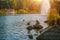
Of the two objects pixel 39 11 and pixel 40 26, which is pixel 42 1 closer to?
pixel 39 11

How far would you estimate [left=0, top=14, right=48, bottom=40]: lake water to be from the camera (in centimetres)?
238

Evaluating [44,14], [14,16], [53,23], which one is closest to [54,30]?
[53,23]

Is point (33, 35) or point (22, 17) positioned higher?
point (22, 17)

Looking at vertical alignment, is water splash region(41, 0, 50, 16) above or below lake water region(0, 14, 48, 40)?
Result: above

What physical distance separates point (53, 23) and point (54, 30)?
0.33 ft

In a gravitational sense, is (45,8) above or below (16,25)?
above

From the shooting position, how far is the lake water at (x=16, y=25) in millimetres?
2379

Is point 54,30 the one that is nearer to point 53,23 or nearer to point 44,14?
point 53,23

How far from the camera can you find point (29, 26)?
7.88 ft

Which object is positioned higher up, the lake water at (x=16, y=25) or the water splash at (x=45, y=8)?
the water splash at (x=45, y=8)

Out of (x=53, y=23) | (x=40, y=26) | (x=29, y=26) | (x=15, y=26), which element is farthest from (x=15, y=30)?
(x=53, y=23)

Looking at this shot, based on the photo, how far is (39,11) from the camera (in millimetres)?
2426

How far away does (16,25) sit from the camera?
240 centimetres

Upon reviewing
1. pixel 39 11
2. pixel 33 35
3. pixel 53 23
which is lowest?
pixel 33 35
